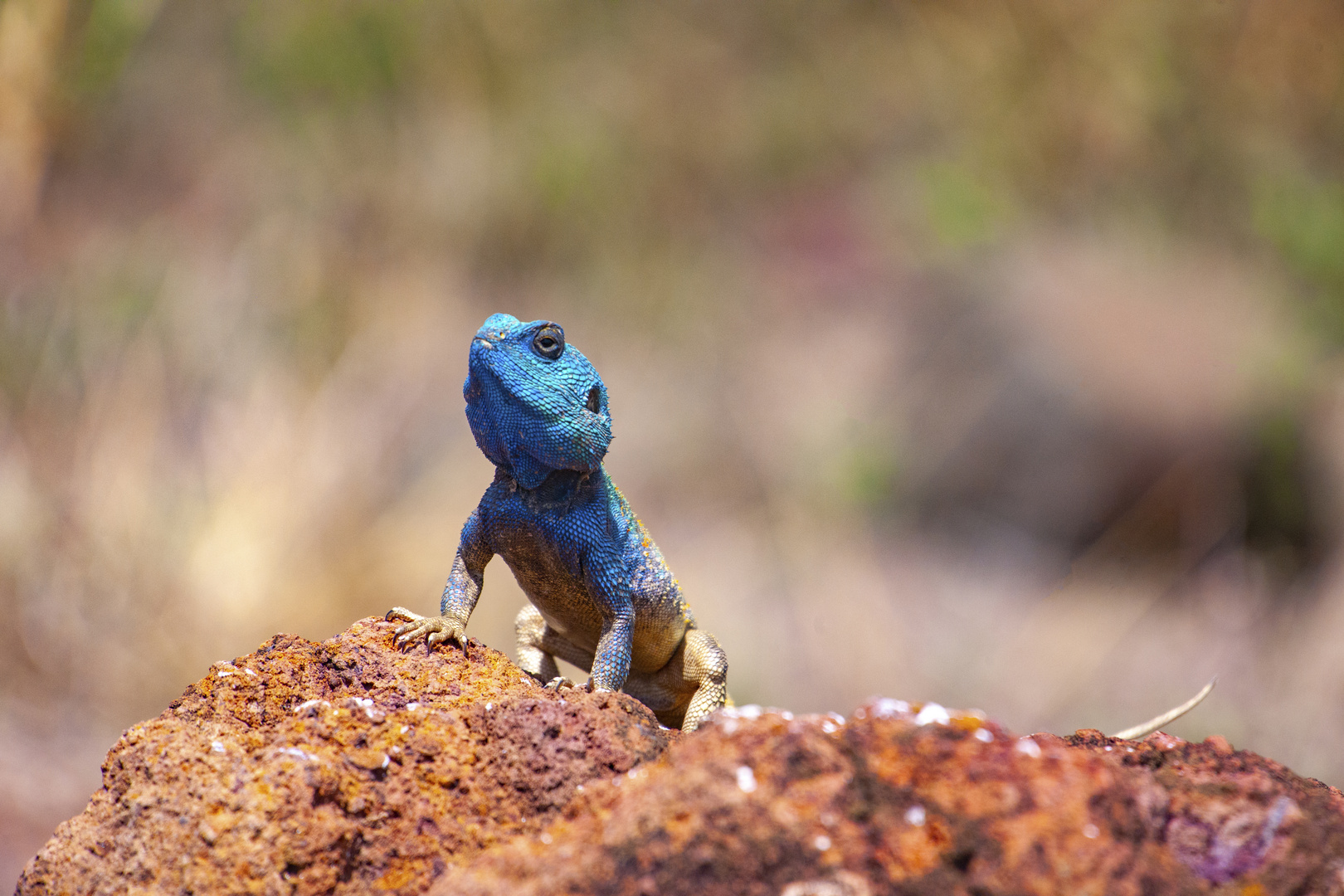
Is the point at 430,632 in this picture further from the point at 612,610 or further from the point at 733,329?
the point at 733,329

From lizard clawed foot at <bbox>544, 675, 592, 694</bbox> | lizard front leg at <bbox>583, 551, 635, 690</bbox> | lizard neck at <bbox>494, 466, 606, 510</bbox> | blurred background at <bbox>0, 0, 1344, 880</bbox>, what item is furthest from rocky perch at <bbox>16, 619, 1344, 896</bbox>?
blurred background at <bbox>0, 0, 1344, 880</bbox>

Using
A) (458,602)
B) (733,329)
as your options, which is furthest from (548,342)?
(733,329)

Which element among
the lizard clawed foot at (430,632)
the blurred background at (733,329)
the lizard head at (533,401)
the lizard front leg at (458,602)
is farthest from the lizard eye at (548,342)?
the blurred background at (733,329)

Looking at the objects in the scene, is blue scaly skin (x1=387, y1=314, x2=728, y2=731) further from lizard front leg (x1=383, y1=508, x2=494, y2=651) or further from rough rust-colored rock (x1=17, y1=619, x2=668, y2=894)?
rough rust-colored rock (x1=17, y1=619, x2=668, y2=894)

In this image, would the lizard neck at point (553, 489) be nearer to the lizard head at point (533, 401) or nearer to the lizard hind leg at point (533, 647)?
the lizard head at point (533, 401)

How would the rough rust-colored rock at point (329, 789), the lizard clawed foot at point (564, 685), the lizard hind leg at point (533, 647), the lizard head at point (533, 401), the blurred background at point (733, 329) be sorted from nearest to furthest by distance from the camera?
the rough rust-colored rock at point (329, 789)
the lizard clawed foot at point (564, 685)
the lizard head at point (533, 401)
the lizard hind leg at point (533, 647)
the blurred background at point (733, 329)

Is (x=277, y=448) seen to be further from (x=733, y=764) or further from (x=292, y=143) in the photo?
(x=733, y=764)
